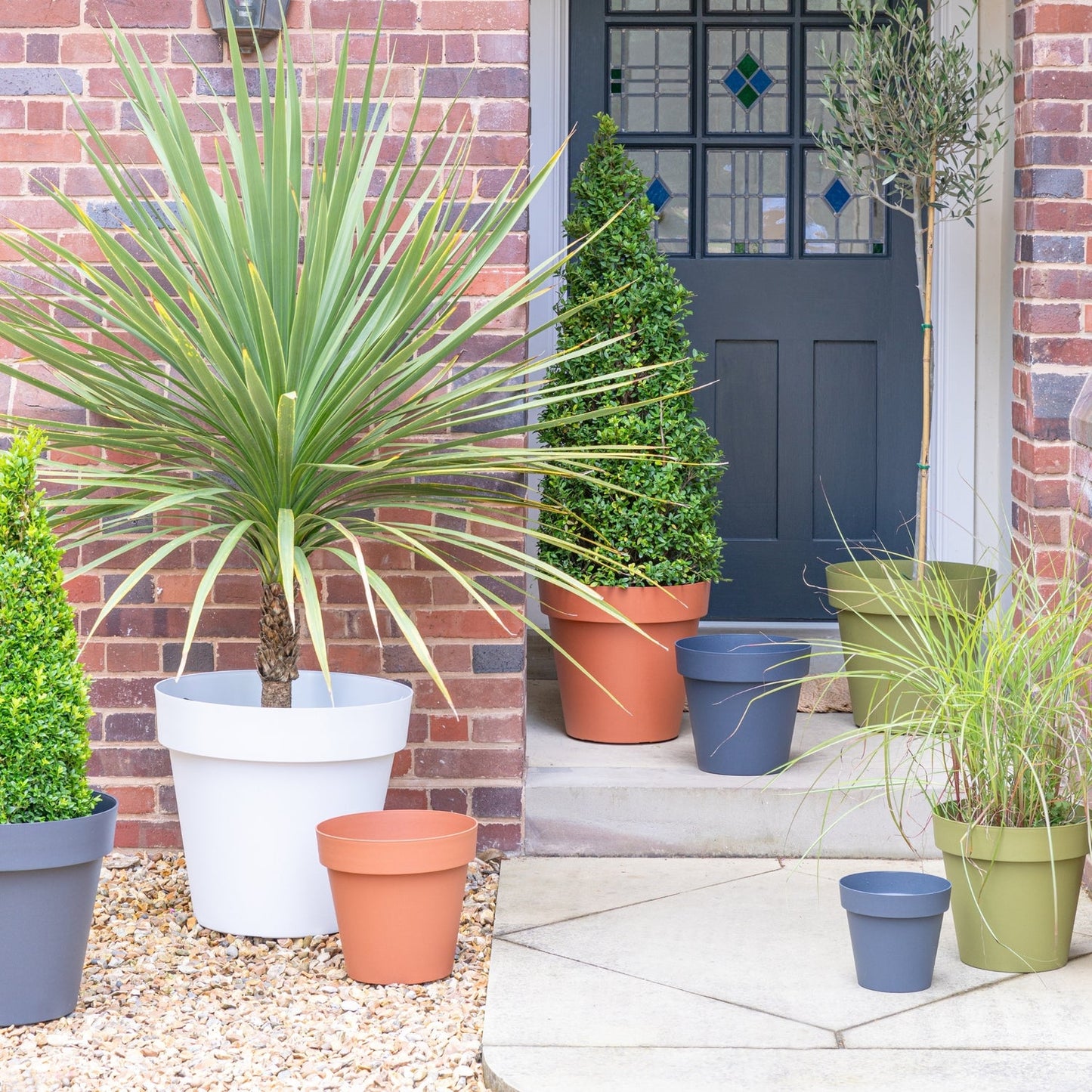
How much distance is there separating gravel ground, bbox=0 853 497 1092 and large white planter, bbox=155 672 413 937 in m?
0.09

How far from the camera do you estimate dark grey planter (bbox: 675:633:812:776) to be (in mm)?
3443

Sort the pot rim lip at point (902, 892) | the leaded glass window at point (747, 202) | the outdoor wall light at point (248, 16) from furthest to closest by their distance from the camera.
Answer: the leaded glass window at point (747, 202) → the outdoor wall light at point (248, 16) → the pot rim lip at point (902, 892)

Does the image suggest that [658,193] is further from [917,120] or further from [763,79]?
[917,120]

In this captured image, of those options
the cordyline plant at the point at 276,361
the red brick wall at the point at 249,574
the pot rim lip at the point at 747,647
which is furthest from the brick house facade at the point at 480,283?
the pot rim lip at the point at 747,647

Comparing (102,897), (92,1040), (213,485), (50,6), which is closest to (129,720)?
(102,897)

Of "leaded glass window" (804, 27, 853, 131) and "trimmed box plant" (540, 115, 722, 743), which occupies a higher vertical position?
"leaded glass window" (804, 27, 853, 131)

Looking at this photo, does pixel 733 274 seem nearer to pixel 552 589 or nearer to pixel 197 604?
pixel 552 589

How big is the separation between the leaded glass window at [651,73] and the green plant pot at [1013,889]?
2503 mm

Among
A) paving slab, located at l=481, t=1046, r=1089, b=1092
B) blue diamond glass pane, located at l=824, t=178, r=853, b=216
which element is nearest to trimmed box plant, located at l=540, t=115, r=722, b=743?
blue diamond glass pane, located at l=824, t=178, r=853, b=216

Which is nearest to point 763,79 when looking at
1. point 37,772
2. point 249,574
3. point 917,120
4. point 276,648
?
point 917,120

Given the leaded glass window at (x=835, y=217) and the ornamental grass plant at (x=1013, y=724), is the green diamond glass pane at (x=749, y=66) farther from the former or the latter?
the ornamental grass plant at (x=1013, y=724)

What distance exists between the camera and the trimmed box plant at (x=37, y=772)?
2.47m

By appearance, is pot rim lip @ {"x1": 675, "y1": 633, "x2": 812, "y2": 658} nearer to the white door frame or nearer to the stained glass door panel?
the stained glass door panel

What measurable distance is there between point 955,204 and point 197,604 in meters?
2.56
